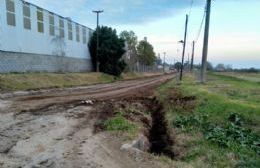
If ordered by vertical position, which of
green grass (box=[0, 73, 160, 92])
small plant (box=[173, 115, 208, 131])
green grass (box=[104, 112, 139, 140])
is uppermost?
green grass (box=[104, 112, 139, 140])

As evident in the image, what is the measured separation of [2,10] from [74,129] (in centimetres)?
2532

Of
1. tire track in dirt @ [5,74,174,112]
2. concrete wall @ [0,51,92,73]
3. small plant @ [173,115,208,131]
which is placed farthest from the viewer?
concrete wall @ [0,51,92,73]

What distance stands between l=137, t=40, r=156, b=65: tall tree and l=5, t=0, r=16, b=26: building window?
90.5 meters

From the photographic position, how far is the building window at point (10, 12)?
3474 centimetres

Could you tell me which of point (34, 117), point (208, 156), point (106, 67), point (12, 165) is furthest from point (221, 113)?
point (106, 67)

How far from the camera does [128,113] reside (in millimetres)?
15617

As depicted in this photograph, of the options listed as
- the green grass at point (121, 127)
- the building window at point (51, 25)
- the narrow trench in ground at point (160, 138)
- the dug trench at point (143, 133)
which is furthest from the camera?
the building window at point (51, 25)

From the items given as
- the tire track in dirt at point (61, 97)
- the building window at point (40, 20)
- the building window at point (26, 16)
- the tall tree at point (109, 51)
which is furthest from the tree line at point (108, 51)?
the tire track in dirt at point (61, 97)

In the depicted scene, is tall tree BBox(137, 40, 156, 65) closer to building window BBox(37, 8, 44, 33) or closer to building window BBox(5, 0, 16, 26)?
building window BBox(37, 8, 44, 33)

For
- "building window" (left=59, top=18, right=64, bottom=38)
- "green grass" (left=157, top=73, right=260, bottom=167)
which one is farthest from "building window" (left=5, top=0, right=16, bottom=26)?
"green grass" (left=157, top=73, right=260, bottom=167)

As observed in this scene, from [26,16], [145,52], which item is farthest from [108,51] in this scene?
[145,52]

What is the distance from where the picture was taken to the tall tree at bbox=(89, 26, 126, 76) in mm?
63156

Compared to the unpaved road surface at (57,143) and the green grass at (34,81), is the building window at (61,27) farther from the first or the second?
the unpaved road surface at (57,143)

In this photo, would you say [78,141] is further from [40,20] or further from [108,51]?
[108,51]
